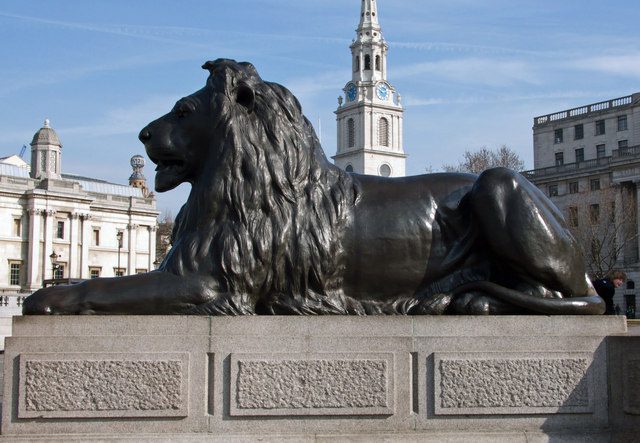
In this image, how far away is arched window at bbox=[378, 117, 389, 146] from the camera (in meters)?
129

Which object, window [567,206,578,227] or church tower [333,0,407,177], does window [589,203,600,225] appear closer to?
window [567,206,578,227]

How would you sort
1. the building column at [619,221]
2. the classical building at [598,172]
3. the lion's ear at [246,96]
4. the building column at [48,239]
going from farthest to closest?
the building column at [48,239] → the classical building at [598,172] → the building column at [619,221] → the lion's ear at [246,96]

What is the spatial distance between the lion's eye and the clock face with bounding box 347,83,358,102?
126 meters

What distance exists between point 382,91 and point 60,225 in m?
62.4

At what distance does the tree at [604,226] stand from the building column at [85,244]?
4835 centimetres

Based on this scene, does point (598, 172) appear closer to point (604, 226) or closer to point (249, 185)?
point (604, 226)

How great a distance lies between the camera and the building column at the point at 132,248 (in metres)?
89.4

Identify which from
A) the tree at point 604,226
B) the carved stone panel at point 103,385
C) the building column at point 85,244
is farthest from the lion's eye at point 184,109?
the building column at point 85,244

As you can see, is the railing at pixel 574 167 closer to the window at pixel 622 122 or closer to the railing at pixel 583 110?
the window at pixel 622 122

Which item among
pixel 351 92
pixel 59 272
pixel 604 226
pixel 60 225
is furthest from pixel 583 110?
pixel 351 92

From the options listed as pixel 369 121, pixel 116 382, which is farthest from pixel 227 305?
pixel 369 121

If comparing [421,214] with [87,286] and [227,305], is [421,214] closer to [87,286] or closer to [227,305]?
[227,305]

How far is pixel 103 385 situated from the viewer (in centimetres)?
495

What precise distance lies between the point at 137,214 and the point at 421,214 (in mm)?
87937
